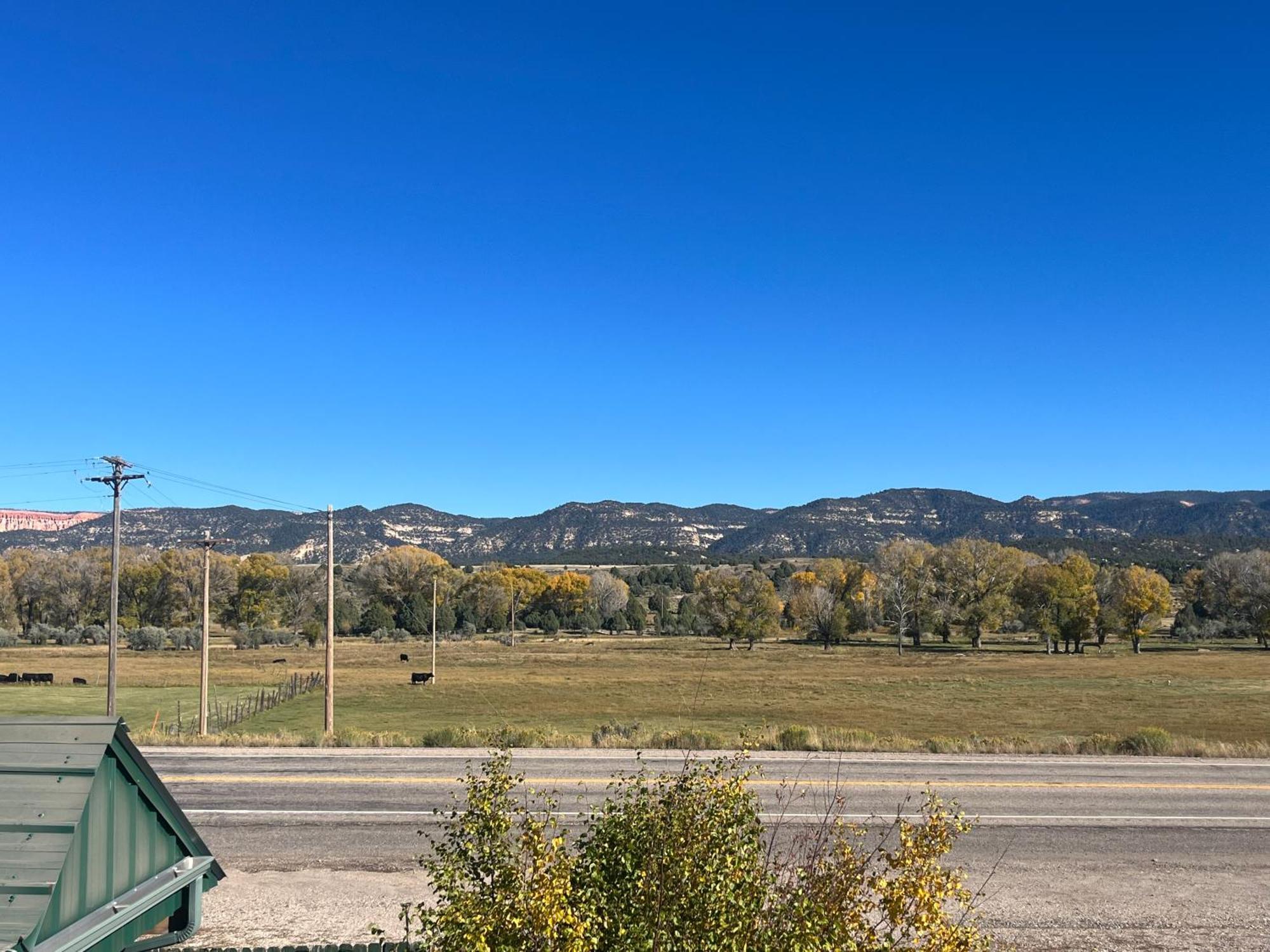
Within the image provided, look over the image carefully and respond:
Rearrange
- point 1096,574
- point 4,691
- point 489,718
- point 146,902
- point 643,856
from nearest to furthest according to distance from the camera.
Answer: point 146,902
point 643,856
point 489,718
point 4,691
point 1096,574

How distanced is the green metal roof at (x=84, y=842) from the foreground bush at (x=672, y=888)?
1.44 meters

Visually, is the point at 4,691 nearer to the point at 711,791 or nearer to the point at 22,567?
the point at 711,791

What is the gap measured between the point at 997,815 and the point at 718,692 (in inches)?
1689

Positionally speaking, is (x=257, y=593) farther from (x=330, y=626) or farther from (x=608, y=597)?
(x=330, y=626)

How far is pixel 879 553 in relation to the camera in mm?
133875

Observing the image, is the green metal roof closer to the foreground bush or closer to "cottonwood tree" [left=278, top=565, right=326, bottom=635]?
the foreground bush

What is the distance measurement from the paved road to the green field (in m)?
3.54

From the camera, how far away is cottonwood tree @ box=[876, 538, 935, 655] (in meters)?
118

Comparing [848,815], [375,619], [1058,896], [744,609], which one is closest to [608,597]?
[375,619]

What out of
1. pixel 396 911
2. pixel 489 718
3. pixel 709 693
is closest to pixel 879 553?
pixel 709 693

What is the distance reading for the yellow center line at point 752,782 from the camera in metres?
21.1

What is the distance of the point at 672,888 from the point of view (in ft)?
19.2

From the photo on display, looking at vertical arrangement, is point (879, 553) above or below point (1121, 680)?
above

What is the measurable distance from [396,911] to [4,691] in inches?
2082
